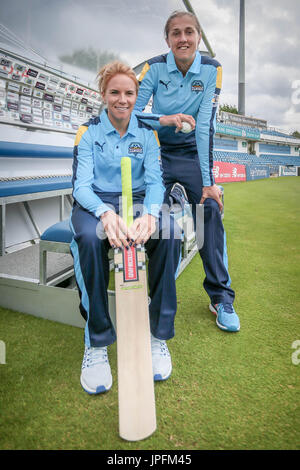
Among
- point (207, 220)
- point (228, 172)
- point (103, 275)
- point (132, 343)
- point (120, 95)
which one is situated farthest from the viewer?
point (228, 172)

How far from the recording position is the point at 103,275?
103 centimetres

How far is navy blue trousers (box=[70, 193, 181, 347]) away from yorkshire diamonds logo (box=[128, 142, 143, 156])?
332 millimetres

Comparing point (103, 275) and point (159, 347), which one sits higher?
point (103, 275)

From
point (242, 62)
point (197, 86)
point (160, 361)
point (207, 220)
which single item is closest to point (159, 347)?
point (160, 361)

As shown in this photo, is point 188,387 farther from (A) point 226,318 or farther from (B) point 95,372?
(A) point 226,318

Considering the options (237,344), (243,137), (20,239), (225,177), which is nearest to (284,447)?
(237,344)

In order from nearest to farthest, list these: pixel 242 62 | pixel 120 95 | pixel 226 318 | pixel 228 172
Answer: pixel 120 95, pixel 226 318, pixel 228 172, pixel 242 62

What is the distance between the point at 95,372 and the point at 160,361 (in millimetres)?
242

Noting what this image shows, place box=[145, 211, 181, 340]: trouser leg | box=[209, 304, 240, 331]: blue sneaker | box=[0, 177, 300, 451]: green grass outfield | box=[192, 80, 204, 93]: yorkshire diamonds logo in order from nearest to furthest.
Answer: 1. box=[0, 177, 300, 451]: green grass outfield
2. box=[145, 211, 181, 340]: trouser leg
3. box=[209, 304, 240, 331]: blue sneaker
4. box=[192, 80, 204, 93]: yorkshire diamonds logo

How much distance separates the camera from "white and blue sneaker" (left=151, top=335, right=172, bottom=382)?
3.34ft

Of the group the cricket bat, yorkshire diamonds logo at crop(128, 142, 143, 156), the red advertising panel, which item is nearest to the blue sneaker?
the cricket bat

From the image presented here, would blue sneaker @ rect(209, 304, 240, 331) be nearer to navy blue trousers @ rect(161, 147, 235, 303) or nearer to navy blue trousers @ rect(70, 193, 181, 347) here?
navy blue trousers @ rect(161, 147, 235, 303)

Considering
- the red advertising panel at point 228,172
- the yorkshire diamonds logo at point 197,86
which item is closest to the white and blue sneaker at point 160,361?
the yorkshire diamonds logo at point 197,86

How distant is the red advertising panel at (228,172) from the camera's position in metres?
11.4
